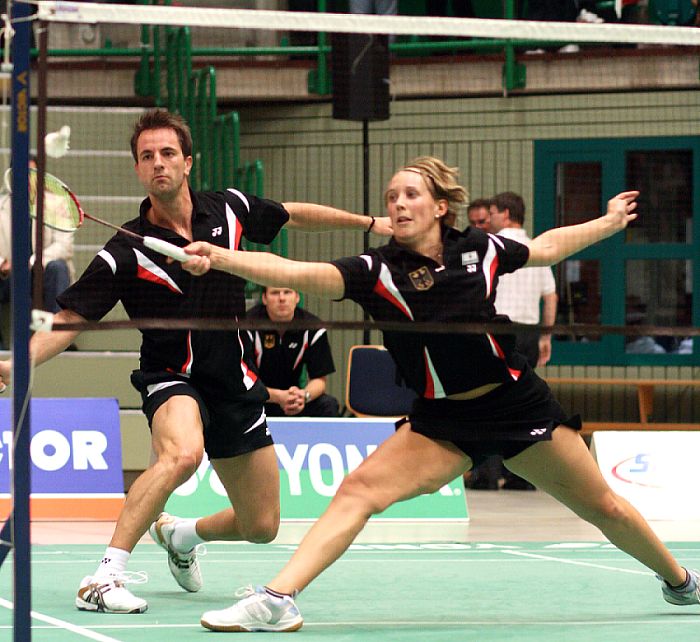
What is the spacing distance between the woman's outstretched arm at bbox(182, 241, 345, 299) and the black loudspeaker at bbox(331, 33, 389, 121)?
7491 millimetres

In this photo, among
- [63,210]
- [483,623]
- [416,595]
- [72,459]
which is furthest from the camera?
[72,459]

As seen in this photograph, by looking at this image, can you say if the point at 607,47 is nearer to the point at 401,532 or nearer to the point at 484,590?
the point at 401,532

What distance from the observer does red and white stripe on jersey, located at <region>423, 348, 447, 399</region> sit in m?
5.41

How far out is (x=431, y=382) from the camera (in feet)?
17.9

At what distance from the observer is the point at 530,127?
14281 mm

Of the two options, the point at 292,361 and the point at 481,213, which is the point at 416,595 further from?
the point at 481,213

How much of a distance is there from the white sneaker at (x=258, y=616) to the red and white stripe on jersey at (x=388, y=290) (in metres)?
1.13

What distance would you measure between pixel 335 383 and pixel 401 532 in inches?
196

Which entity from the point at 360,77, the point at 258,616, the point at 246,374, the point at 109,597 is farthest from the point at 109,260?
the point at 360,77

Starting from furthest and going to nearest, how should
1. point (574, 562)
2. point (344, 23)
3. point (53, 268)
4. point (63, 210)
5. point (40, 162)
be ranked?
point (53, 268) → point (574, 562) → point (63, 210) → point (344, 23) → point (40, 162)

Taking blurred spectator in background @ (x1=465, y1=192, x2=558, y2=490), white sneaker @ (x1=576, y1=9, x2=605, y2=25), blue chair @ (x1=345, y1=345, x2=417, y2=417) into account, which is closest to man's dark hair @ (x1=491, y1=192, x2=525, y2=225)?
blurred spectator in background @ (x1=465, y1=192, x2=558, y2=490)

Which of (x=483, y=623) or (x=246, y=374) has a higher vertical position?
(x=246, y=374)

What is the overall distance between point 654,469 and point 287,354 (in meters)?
2.76

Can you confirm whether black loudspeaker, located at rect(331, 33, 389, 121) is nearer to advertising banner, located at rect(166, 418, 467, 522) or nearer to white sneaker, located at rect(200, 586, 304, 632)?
advertising banner, located at rect(166, 418, 467, 522)
